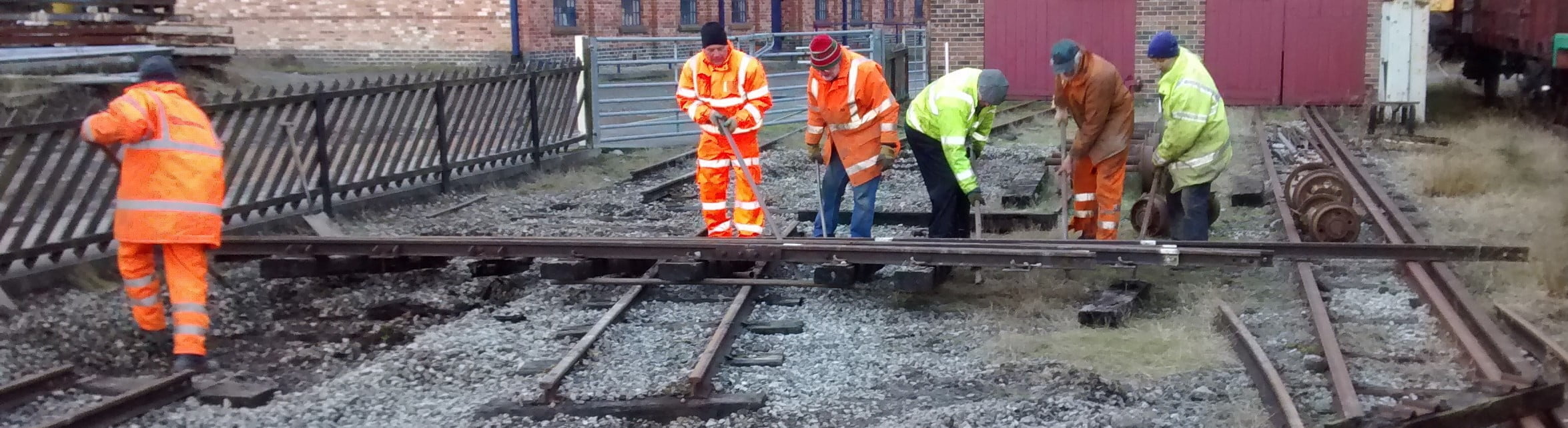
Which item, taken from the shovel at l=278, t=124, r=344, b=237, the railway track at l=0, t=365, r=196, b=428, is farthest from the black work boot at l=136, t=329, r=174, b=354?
the shovel at l=278, t=124, r=344, b=237

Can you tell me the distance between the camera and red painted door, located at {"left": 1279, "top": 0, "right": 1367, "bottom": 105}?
19203mm

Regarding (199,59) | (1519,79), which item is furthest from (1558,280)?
(199,59)

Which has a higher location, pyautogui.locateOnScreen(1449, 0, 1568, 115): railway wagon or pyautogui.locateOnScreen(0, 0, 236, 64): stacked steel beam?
pyautogui.locateOnScreen(0, 0, 236, 64): stacked steel beam

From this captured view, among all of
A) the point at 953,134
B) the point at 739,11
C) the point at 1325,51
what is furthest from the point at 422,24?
the point at 953,134

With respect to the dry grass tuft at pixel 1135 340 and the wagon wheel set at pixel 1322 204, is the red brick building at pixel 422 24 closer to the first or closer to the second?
the wagon wheel set at pixel 1322 204

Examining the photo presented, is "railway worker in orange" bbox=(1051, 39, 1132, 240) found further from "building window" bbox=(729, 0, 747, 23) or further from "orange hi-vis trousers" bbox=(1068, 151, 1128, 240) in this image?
"building window" bbox=(729, 0, 747, 23)

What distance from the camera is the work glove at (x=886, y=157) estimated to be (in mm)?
7832

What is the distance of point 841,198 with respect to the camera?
26.9 ft

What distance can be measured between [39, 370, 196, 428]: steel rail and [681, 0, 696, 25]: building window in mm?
24526

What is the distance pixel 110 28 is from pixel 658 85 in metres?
8.32

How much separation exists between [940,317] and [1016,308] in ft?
1.29

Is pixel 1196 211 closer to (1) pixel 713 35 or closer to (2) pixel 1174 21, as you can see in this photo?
(1) pixel 713 35

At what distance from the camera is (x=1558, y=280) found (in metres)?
6.71

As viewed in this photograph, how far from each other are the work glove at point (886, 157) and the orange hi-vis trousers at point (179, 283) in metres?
3.71
